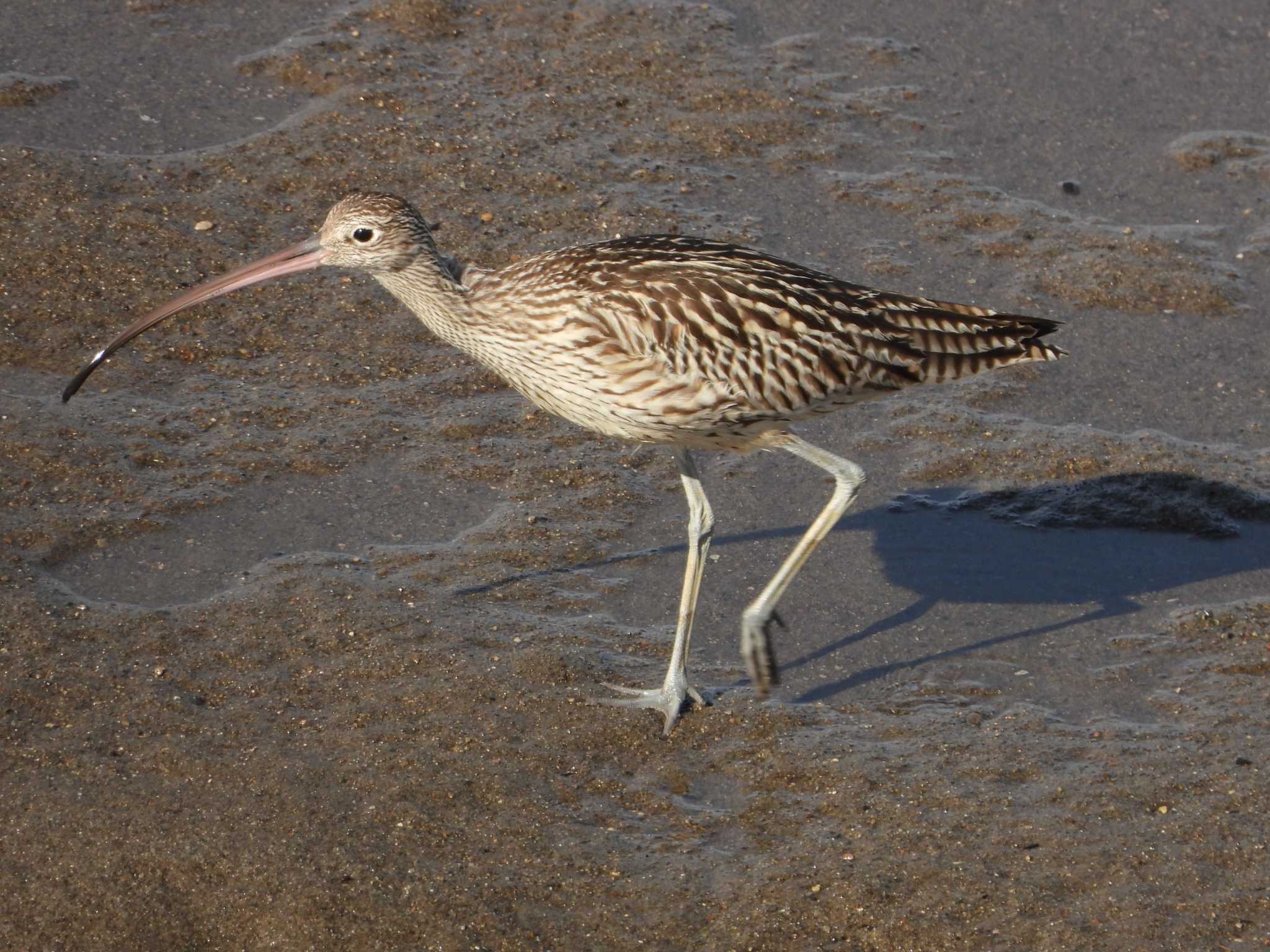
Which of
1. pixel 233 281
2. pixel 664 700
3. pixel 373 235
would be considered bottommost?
pixel 664 700

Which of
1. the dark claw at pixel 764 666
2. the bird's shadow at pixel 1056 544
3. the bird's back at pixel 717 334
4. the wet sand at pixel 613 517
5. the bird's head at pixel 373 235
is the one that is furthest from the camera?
the bird's shadow at pixel 1056 544

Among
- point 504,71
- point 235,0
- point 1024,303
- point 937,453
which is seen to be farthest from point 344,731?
point 235,0

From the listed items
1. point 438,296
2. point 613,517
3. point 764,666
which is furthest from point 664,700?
point 438,296

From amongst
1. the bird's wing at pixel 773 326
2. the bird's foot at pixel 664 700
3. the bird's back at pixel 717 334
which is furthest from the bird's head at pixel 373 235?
the bird's foot at pixel 664 700

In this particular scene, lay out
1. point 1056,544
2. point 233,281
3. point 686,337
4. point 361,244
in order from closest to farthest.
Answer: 1. point 686,337
2. point 361,244
3. point 233,281
4. point 1056,544

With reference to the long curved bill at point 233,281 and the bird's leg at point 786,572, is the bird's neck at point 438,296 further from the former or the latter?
the bird's leg at point 786,572

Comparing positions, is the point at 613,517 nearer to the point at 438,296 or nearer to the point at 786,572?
the point at 786,572

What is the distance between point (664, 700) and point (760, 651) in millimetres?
429

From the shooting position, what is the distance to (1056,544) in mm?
7539

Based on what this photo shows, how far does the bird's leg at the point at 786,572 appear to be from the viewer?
6398 mm

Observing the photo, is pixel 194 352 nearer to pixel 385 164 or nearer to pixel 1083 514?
pixel 385 164

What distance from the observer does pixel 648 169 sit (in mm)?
9750

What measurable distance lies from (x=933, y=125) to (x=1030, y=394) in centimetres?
272

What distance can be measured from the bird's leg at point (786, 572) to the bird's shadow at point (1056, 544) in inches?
20.6
